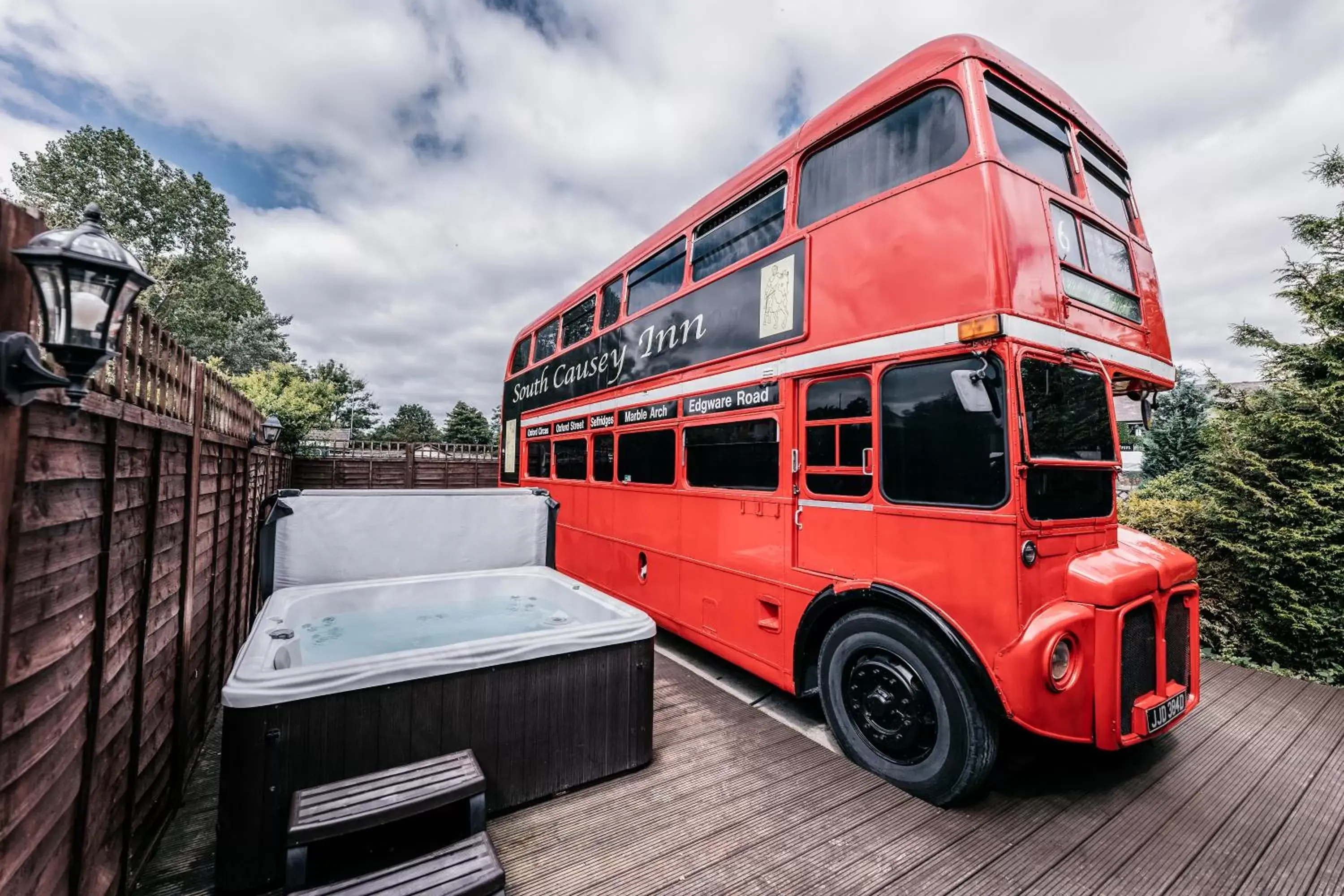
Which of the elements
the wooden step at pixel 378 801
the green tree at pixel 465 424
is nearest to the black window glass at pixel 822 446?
the wooden step at pixel 378 801

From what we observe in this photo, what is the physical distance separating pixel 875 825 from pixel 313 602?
4.06 metres

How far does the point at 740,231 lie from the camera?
4.14 metres

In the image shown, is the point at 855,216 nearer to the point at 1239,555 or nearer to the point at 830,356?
the point at 830,356

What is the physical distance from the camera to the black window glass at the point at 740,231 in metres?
3.86

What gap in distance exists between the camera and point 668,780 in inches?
114

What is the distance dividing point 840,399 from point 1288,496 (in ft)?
16.0

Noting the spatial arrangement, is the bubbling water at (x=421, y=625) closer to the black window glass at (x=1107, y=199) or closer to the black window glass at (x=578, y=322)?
the black window glass at (x=578, y=322)

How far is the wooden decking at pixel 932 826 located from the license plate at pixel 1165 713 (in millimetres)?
423

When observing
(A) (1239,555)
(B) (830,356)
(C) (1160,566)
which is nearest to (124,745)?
(B) (830,356)

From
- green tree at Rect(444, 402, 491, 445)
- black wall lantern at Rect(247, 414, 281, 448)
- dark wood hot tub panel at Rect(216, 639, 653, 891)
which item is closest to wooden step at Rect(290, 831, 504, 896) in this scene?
dark wood hot tub panel at Rect(216, 639, 653, 891)

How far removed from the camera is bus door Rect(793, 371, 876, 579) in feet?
10.1

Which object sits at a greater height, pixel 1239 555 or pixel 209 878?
pixel 1239 555

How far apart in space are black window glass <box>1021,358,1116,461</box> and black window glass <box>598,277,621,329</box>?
3970 mm

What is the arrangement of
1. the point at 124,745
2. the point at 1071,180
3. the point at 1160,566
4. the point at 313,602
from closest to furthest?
the point at 124,745, the point at 1160,566, the point at 1071,180, the point at 313,602
